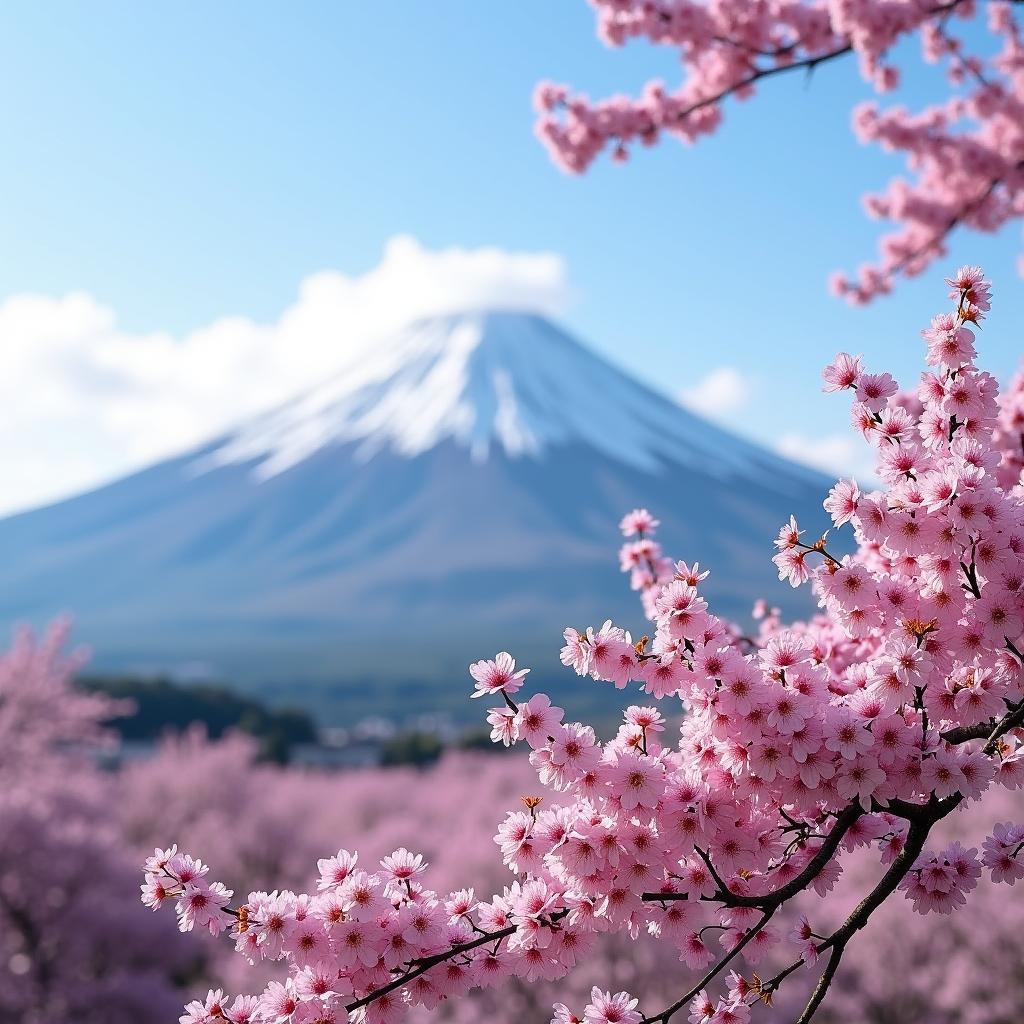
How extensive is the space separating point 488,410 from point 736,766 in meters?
150

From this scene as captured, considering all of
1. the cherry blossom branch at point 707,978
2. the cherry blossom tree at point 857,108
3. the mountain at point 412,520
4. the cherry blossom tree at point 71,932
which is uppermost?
the mountain at point 412,520

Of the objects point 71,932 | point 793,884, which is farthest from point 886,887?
point 71,932

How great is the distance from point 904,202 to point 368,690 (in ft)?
265

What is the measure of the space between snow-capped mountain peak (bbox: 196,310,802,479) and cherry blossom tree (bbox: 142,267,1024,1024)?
140603mm

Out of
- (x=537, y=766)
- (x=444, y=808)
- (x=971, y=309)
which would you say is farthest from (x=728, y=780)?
(x=444, y=808)

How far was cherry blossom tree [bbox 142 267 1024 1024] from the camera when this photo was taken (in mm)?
2104

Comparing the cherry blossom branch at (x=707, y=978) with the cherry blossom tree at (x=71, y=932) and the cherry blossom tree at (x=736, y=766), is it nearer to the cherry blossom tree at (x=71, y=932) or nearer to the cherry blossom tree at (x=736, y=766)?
the cherry blossom tree at (x=736, y=766)

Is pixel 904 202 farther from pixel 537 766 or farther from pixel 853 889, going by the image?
pixel 853 889

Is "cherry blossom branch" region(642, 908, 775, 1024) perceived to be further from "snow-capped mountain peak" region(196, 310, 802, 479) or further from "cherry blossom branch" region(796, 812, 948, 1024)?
"snow-capped mountain peak" region(196, 310, 802, 479)

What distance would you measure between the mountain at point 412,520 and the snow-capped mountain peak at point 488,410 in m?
0.33

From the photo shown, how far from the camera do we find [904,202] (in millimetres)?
10625

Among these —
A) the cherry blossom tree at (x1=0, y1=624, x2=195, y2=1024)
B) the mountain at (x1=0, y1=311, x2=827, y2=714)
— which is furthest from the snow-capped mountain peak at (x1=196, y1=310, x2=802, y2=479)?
the cherry blossom tree at (x1=0, y1=624, x2=195, y2=1024)

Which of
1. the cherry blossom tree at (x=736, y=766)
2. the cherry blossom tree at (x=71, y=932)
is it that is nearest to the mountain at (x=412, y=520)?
the cherry blossom tree at (x=71, y=932)

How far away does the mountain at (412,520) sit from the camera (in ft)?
382
